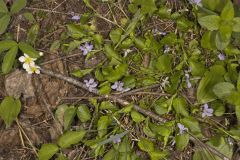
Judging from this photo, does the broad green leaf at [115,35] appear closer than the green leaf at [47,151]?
No

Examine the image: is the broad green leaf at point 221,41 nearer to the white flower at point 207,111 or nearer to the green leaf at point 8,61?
the white flower at point 207,111

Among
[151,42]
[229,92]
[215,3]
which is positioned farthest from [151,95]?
[215,3]

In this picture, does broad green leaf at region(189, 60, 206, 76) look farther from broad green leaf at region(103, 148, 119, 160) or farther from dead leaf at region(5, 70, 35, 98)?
dead leaf at region(5, 70, 35, 98)

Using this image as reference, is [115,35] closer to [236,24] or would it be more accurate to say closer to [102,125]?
[102,125]

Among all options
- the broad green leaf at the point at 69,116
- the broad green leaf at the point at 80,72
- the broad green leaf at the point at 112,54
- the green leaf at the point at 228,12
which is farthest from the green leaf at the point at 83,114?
the green leaf at the point at 228,12

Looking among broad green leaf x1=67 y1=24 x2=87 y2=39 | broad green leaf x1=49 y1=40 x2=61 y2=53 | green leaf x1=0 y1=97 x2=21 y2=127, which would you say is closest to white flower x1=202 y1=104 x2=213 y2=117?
broad green leaf x1=67 y1=24 x2=87 y2=39

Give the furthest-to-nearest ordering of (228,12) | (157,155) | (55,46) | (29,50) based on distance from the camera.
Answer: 1. (55,46)
2. (29,50)
3. (157,155)
4. (228,12)

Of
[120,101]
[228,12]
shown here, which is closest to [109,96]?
[120,101]
